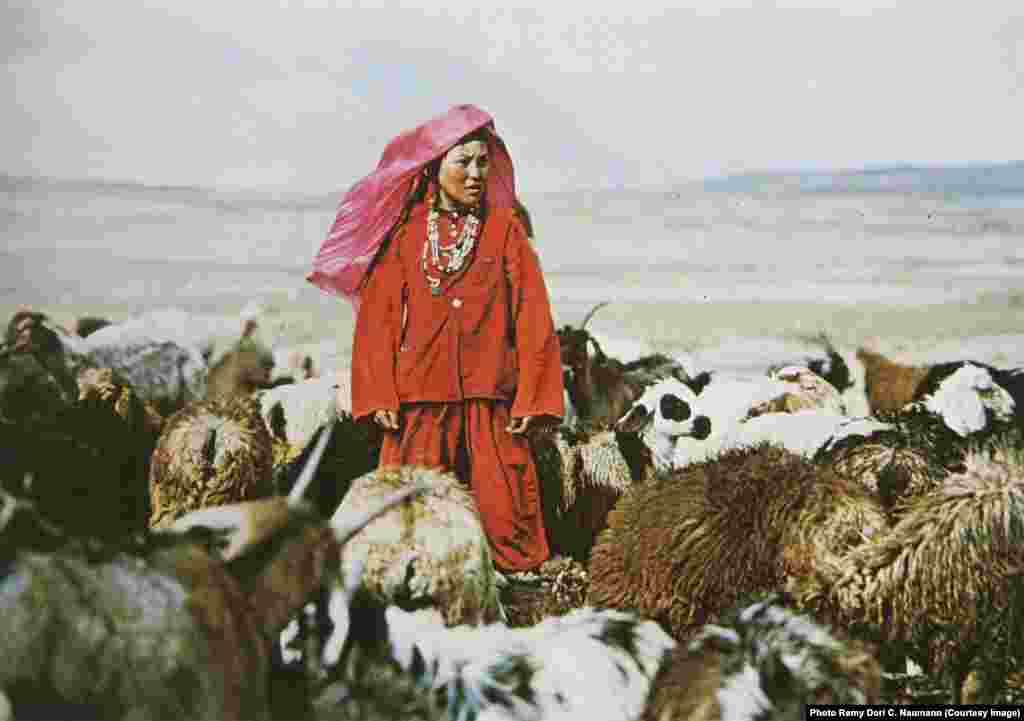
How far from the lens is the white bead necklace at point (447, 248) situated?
593 centimetres

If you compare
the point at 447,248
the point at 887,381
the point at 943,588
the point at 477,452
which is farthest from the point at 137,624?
the point at 887,381

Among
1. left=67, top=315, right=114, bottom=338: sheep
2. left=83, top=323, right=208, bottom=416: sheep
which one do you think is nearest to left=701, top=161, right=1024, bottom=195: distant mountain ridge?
left=83, top=323, right=208, bottom=416: sheep

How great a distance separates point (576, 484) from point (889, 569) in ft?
5.06

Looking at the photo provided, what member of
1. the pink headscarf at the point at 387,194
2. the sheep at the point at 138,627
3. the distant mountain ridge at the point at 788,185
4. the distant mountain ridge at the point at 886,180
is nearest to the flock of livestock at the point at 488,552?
the sheep at the point at 138,627

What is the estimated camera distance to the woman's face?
595cm

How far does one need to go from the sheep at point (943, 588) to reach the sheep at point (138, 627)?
2.25 m

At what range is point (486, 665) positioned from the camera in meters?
4.78

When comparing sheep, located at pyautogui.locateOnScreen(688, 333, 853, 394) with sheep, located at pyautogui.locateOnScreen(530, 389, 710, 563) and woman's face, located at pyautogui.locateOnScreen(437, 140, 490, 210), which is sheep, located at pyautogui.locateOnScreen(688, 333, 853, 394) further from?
woman's face, located at pyautogui.locateOnScreen(437, 140, 490, 210)

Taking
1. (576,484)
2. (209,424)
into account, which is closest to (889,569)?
(576,484)

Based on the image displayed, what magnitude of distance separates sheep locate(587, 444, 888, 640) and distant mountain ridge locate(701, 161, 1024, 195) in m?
1.46

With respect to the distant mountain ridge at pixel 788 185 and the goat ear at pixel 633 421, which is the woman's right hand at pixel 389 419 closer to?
the distant mountain ridge at pixel 788 185

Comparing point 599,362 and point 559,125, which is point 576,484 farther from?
point 559,125

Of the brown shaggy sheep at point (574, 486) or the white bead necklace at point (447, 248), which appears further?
the brown shaggy sheep at point (574, 486)

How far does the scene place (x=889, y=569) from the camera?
532cm
